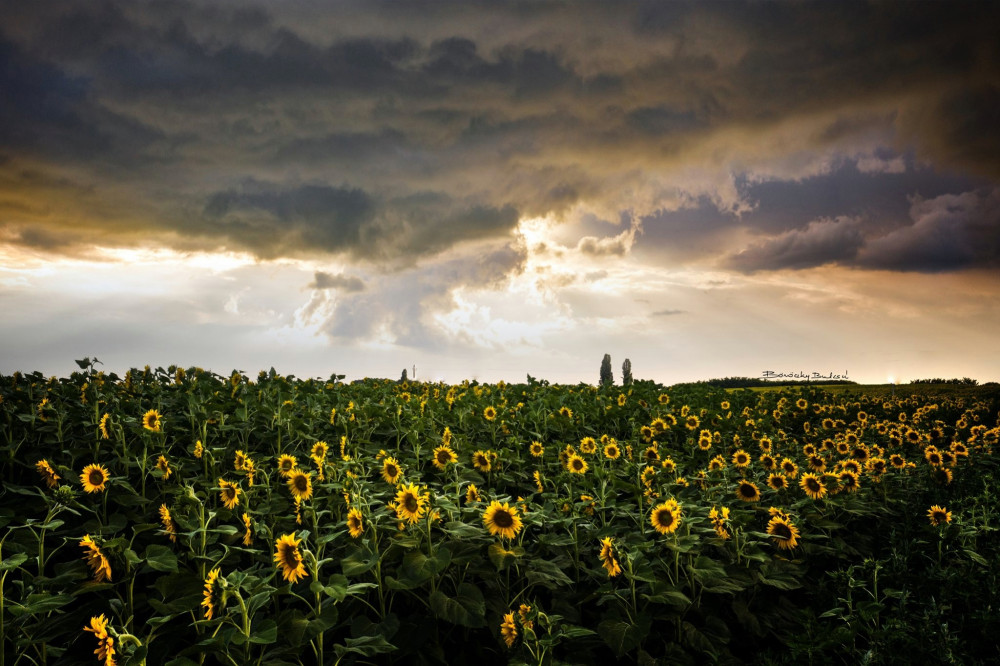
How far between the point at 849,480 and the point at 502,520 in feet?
13.3

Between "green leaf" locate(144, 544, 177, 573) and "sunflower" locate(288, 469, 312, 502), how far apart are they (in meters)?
1.18

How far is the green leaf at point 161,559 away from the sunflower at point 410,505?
1.39m

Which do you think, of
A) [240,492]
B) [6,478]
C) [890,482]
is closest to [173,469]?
[240,492]

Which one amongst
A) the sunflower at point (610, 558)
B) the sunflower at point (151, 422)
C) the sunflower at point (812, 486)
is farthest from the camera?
the sunflower at point (812, 486)

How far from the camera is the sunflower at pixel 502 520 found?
416 centimetres

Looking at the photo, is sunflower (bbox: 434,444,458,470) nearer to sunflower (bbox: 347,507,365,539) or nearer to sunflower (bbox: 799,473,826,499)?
sunflower (bbox: 347,507,365,539)

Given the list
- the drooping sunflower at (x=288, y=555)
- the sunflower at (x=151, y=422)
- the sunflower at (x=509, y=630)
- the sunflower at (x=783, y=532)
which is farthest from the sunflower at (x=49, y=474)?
the sunflower at (x=783, y=532)

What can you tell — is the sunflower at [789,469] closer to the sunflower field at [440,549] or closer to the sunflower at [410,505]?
the sunflower field at [440,549]

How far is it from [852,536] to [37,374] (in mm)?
10430

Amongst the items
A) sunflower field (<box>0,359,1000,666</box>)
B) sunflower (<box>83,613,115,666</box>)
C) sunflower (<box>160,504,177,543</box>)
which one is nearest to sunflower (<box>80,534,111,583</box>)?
sunflower field (<box>0,359,1000,666</box>)

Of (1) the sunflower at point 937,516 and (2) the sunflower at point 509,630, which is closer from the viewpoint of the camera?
(2) the sunflower at point 509,630

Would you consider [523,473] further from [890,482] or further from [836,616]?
[890,482]

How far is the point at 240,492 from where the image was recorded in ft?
15.6

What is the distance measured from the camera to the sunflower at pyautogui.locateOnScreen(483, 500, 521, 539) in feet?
13.6
